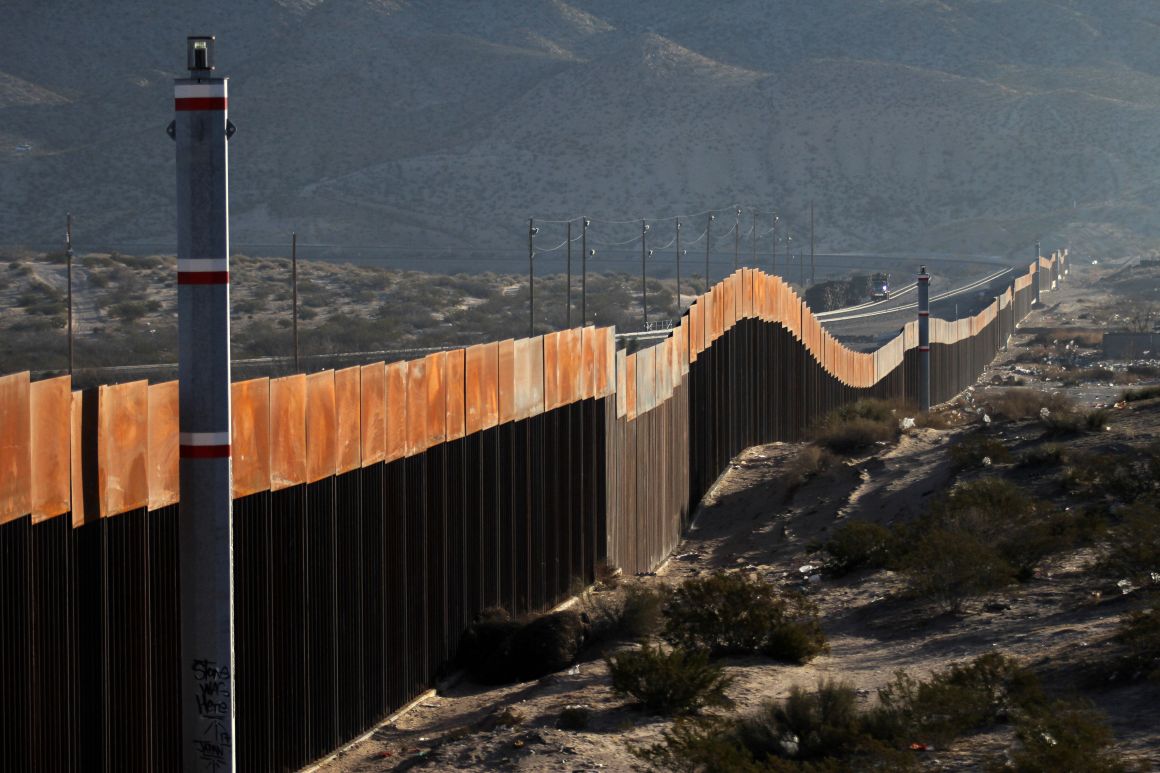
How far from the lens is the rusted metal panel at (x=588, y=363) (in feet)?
54.7

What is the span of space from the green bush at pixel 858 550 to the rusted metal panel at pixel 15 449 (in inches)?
436

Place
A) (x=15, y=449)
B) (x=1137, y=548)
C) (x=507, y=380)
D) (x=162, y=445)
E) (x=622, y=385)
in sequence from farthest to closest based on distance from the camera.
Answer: (x=622, y=385) → (x=507, y=380) → (x=1137, y=548) → (x=162, y=445) → (x=15, y=449)

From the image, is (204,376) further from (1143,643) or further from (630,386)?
(630,386)

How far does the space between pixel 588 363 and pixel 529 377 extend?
6.51 ft

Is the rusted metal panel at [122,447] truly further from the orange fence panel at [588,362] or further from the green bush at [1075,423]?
the green bush at [1075,423]

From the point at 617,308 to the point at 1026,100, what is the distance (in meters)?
92.0

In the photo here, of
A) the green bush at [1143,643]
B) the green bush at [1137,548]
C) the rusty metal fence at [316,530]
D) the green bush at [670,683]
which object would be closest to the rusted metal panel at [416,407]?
the rusty metal fence at [316,530]

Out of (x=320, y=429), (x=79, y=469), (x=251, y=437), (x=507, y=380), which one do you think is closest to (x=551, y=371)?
(x=507, y=380)

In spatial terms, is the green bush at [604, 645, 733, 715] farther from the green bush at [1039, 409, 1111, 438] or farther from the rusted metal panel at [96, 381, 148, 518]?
the green bush at [1039, 409, 1111, 438]

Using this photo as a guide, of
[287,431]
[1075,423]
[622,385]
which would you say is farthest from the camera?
[1075,423]

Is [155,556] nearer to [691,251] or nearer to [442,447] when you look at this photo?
[442,447]

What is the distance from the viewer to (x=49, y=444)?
26.8 ft

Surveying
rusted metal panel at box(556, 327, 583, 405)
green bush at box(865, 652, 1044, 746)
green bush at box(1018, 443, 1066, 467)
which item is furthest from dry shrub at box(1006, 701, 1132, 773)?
green bush at box(1018, 443, 1066, 467)

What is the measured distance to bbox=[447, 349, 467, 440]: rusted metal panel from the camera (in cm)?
1305
